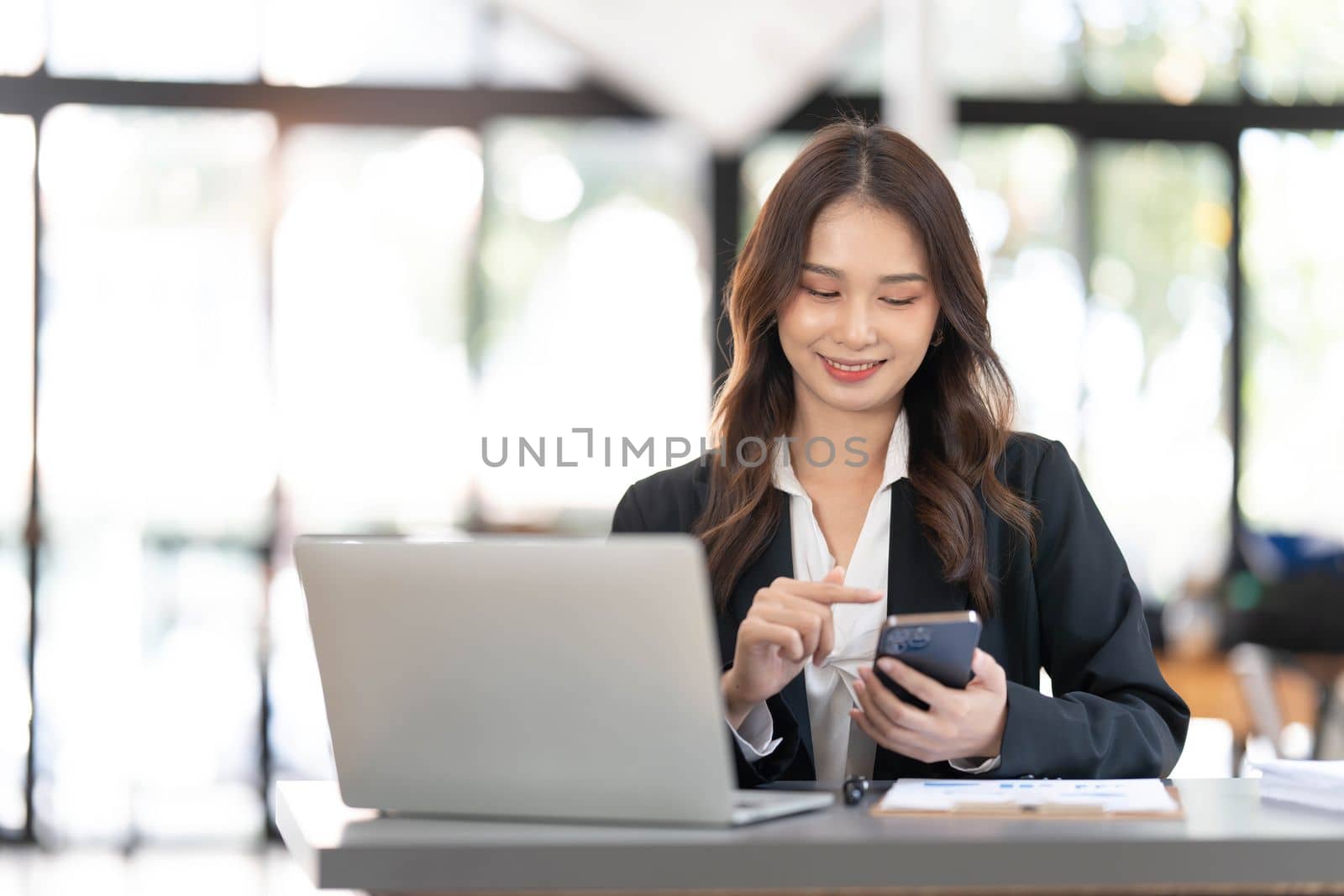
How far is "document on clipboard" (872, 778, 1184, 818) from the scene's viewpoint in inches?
46.7

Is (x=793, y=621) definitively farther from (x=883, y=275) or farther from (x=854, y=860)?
(x=883, y=275)

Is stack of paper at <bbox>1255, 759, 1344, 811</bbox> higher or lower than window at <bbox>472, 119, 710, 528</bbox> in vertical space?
lower

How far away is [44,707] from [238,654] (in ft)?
2.31

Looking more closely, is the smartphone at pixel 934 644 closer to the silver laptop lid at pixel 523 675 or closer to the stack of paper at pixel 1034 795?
the stack of paper at pixel 1034 795

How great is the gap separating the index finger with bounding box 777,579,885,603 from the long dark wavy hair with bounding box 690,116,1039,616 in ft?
1.54

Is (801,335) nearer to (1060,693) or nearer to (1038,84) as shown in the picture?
(1060,693)

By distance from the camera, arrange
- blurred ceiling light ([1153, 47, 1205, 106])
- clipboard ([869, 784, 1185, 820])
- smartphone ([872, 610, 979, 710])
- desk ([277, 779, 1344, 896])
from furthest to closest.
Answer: blurred ceiling light ([1153, 47, 1205, 106])
smartphone ([872, 610, 979, 710])
clipboard ([869, 784, 1185, 820])
desk ([277, 779, 1344, 896])

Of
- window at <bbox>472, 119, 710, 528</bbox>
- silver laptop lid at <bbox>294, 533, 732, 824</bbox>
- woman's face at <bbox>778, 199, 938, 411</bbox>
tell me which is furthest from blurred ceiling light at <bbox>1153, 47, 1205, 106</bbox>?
silver laptop lid at <bbox>294, 533, 732, 824</bbox>

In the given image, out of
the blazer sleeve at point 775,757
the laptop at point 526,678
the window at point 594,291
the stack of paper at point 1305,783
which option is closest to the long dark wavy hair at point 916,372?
the blazer sleeve at point 775,757

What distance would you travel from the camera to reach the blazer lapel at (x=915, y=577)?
5.88ft

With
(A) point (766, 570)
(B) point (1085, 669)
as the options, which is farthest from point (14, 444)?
(B) point (1085, 669)

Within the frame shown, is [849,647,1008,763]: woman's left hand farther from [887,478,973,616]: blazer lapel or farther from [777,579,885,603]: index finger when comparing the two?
[887,478,973,616]: blazer lapel

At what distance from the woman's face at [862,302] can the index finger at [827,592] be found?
0.50m

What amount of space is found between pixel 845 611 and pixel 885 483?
183 mm
